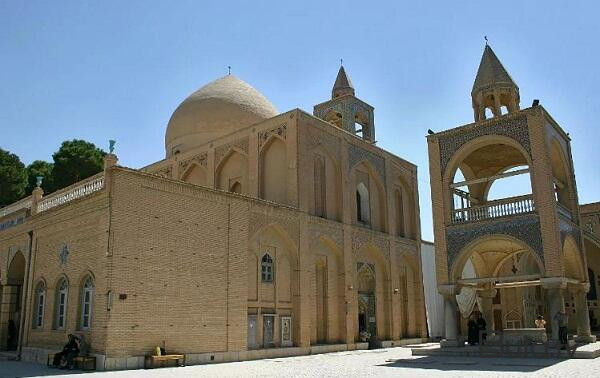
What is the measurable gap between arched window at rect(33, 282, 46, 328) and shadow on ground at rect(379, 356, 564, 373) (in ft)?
34.7

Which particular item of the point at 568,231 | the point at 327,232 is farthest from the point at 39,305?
the point at 568,231

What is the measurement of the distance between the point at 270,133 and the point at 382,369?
1132cm

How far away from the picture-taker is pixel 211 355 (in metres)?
16.5

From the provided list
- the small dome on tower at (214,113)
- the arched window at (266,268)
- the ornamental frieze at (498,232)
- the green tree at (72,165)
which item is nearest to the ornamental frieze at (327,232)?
the arched window at (266,268)

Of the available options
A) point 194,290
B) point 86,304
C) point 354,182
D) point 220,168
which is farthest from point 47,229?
point 354,182

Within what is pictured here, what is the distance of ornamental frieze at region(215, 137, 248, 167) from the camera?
76.6ft

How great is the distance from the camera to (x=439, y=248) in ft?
59.5

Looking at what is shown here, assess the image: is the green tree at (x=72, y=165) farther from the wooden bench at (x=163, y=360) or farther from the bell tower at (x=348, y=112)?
the wooden bench at (x=163, y=360)

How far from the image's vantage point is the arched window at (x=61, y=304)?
1662 cm

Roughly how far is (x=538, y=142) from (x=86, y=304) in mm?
13829

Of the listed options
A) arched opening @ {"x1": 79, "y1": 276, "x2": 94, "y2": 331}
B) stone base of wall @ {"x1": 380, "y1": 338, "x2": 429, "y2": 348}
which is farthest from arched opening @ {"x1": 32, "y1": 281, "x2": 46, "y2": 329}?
stone base of wall @ {"x1": 380, "y1": 338, "x2": 429, "y2": 348}

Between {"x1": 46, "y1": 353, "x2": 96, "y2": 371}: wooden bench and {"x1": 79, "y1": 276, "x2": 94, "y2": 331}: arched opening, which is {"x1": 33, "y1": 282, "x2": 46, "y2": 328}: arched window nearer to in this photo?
{"x1": 79, "y1": 276, "x2": 94, "y2": 331}: arched opening

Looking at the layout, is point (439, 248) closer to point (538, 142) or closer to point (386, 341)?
point (538, 142)

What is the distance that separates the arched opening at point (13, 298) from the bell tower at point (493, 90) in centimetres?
1689
